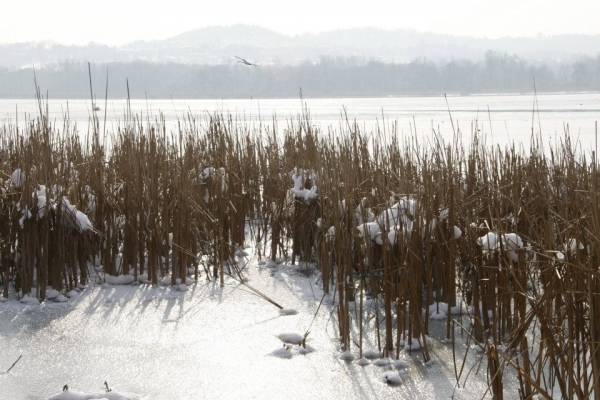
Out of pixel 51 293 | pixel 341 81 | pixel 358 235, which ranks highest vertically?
pixel 341 81

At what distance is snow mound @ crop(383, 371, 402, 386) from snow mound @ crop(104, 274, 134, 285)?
1.62 metres

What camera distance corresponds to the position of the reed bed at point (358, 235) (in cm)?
244

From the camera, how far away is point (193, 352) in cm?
256

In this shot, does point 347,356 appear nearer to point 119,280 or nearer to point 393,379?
point 393,379

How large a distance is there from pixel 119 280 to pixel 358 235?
1222mm

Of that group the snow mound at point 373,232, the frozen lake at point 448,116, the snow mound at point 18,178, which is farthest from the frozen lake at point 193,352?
the frozen lake at point 448,116

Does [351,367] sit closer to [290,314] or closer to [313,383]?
[313,383]

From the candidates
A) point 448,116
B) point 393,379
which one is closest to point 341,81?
point 448,116

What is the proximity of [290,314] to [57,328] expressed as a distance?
3.07ft

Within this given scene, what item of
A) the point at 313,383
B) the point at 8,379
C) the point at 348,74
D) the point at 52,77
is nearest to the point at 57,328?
the point at 8,379

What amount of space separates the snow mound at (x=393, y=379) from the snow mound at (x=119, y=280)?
1.62 metres

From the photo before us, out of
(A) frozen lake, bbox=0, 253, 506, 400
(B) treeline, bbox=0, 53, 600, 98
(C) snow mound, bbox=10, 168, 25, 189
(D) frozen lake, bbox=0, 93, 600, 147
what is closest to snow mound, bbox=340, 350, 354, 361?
(A) frozen lake, bbox=0, 253, 506, 400

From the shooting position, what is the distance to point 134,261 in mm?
3518

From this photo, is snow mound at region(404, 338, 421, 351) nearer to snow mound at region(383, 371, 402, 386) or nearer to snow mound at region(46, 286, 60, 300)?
snow mound at region(383, 371, 402, 386)
